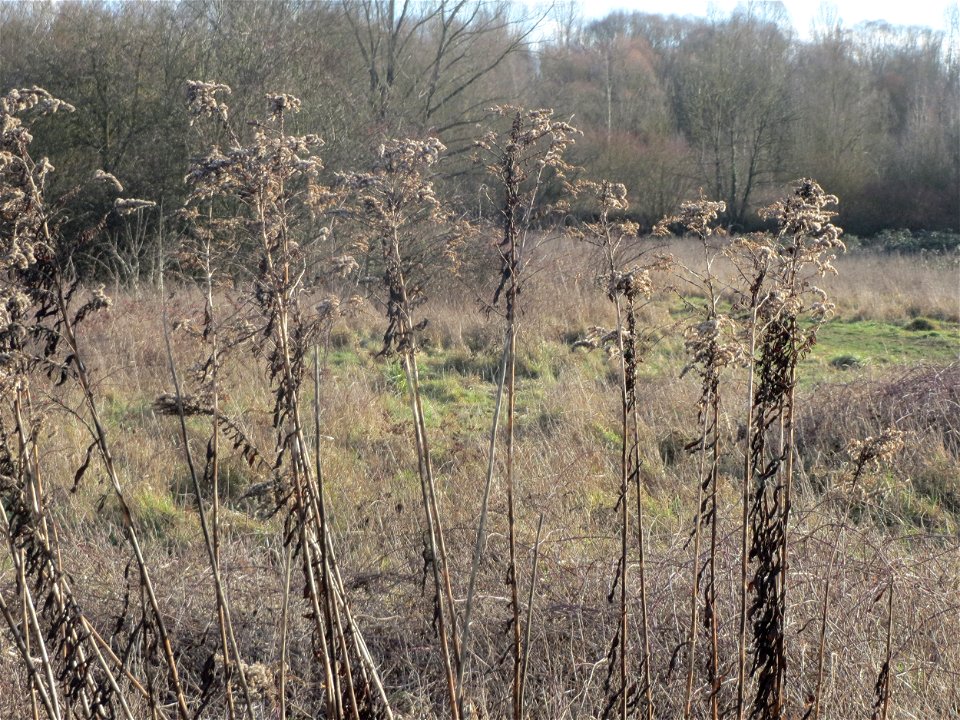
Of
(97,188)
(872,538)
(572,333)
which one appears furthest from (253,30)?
(872,538)

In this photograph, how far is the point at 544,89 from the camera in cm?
2231

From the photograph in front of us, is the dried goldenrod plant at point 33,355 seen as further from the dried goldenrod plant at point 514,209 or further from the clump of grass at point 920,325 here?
the clump of grass at point 920,325

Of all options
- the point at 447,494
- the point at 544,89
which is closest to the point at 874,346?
the point at 447,494

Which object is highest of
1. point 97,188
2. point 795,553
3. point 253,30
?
point 253,30

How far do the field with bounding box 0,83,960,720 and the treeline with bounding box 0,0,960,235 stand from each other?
126 cm

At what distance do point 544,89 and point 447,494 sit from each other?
1898 cm

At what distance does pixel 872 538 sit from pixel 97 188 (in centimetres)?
1178

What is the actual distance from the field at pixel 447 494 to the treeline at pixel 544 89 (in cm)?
126

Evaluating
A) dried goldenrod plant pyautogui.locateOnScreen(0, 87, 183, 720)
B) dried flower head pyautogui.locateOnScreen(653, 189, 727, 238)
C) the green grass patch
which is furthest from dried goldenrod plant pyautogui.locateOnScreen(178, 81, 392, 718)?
the green grass patch

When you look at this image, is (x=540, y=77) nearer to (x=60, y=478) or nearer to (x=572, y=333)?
(x=572, y=333)

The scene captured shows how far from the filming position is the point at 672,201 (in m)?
26.5

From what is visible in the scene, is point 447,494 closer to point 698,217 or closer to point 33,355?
point 698,217

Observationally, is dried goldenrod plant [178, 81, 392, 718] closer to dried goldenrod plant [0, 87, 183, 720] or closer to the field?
the field

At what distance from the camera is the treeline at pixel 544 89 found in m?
13.2
